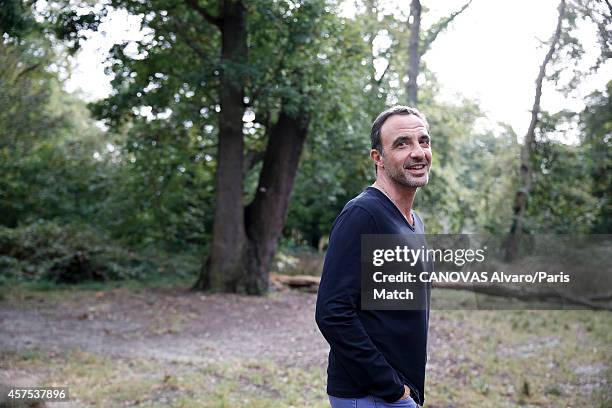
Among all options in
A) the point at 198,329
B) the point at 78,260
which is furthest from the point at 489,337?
the point at 78,260

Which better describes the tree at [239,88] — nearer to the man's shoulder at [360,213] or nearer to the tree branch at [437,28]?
the tree branch at [437,28]

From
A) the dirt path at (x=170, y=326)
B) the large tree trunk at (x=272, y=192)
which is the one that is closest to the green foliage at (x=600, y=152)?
the dirt path at (x=170, y=326)

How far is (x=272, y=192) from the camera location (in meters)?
14.4

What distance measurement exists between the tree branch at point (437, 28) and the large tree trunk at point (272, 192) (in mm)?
3509

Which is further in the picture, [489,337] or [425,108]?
[425,108]

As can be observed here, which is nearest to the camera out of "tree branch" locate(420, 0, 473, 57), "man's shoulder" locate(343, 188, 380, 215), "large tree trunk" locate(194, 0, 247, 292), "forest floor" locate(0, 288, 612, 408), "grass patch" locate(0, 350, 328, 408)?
"man's shoulder" locate(343, 188, 380, 215)

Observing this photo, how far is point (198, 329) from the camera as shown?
32.9 feet

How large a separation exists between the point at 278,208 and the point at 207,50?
376 centimetres

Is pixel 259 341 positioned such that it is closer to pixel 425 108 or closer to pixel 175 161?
pixel 175 161

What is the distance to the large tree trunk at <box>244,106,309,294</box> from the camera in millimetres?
14195

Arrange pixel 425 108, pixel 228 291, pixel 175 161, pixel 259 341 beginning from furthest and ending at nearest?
pixel 425 108 → pixel 175 161 → pixel 228 291 → pixel 259 341

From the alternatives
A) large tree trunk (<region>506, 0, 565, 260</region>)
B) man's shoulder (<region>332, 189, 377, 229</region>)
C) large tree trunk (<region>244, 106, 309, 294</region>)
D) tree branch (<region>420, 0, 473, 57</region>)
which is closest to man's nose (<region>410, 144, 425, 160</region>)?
man's shoulder (<region>332, 189, 377, 229</region>)

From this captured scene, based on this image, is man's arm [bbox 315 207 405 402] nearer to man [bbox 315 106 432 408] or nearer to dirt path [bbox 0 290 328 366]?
man [bbox 315 106 432 408]

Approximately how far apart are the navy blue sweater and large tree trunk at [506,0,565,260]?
338 centimetres
